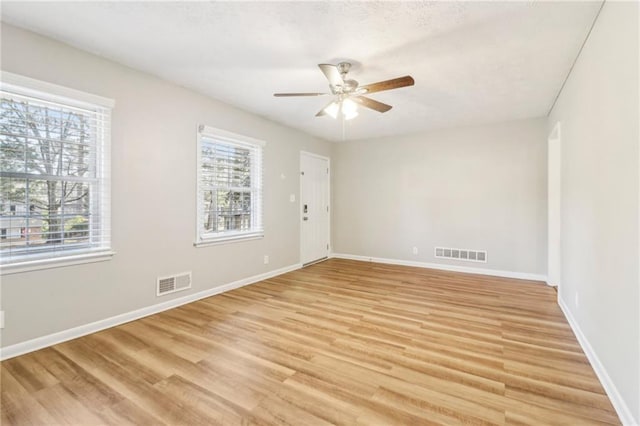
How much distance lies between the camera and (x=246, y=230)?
14.6ft

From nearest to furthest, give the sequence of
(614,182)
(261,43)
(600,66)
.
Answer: (614,182)
(600,66)
(261,43)

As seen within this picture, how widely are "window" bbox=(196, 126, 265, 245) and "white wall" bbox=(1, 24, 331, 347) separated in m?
0.12

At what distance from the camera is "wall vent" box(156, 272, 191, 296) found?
129 inches

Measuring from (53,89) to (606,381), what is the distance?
4.52m

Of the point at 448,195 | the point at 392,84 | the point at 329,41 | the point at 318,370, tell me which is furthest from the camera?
the point at 448,195

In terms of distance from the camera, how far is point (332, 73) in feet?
8.27

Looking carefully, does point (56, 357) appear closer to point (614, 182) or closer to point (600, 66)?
point (614, 182)

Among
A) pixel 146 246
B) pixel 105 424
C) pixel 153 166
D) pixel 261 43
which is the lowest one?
pixel 105 424

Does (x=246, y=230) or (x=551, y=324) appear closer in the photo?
(x=551, y=324)

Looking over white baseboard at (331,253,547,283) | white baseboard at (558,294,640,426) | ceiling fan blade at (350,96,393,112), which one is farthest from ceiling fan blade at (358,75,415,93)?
white baseboard at (331,253,547,283)

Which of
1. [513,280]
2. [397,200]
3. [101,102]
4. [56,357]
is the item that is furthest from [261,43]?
[513,280]

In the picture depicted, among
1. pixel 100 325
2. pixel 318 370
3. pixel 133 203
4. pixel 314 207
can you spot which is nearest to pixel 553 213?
pixel 314 207

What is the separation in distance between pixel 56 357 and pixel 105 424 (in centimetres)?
109

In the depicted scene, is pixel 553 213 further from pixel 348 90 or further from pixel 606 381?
pixel 348 90
